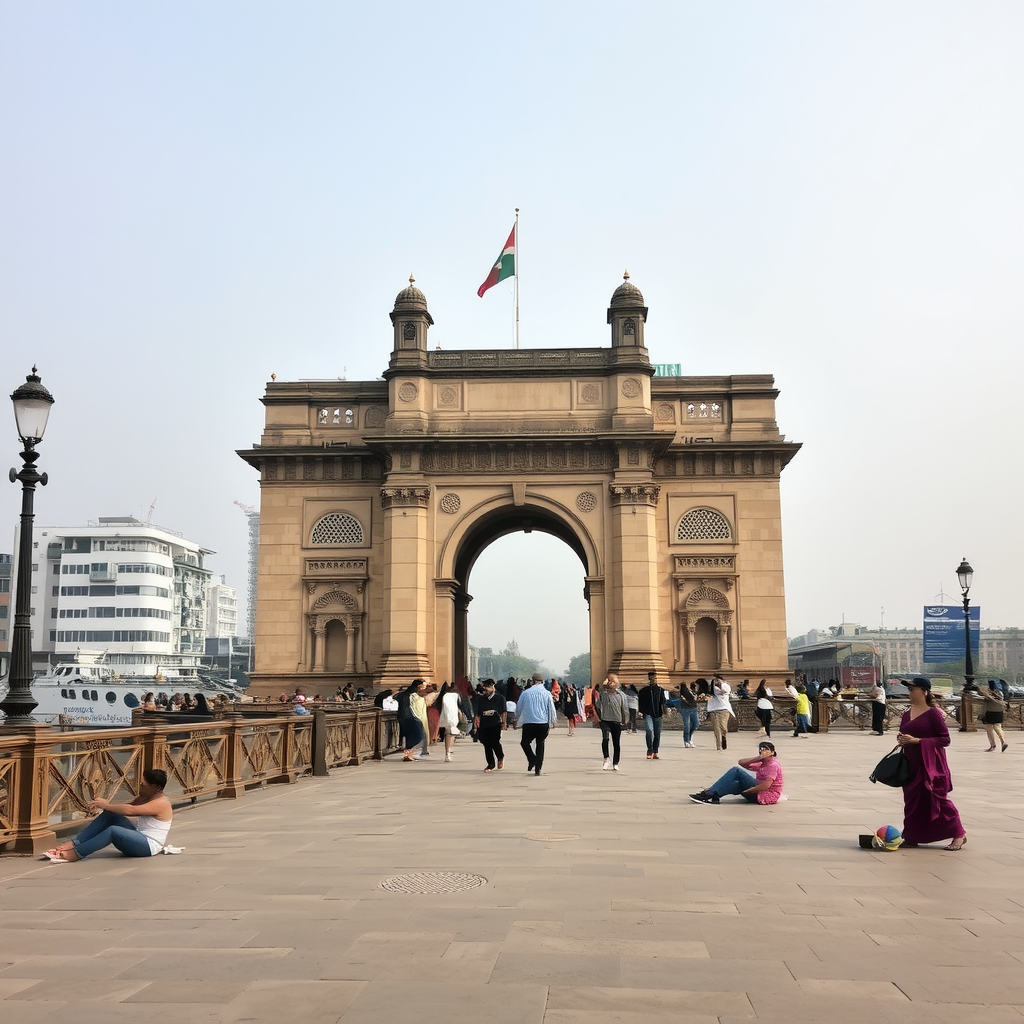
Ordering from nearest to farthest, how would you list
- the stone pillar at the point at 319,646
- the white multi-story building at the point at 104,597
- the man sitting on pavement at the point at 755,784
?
the man sitting on pavement at the point at 755,784 < the stone pillar at the point at 319,646 < the white multi-story building at the point at 104,597

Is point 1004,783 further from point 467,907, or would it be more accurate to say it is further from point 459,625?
point 459,625

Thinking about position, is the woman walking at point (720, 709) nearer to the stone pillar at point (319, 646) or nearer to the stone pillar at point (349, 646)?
the stone pillar at point (349, 646)

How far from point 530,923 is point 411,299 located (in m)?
34.6

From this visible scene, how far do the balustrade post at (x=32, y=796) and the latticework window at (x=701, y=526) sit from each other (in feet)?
105

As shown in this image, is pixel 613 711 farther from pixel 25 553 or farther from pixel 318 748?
pixel 25 553

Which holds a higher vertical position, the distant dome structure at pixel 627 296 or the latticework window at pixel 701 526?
the distant dome structure at pixel 627 296

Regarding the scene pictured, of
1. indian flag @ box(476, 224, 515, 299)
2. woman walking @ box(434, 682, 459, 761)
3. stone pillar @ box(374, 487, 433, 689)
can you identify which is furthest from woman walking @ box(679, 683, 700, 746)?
indian flag @ box(476, 224, 515, 299)

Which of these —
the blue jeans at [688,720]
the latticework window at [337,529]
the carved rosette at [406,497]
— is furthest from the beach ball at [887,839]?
the latticework window at [337,529]

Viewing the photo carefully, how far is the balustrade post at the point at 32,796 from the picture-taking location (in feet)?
36.2

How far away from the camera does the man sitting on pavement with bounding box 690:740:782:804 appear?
1481 cm

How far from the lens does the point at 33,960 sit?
22.0 ft

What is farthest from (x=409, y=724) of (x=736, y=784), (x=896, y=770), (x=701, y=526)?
(x=701, y=526)

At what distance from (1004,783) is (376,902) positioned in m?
13.5

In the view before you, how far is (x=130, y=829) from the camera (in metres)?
10.9
